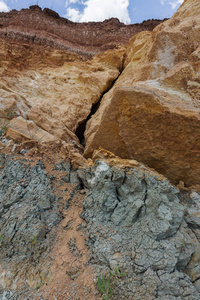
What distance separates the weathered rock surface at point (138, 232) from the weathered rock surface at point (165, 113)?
0.42 metres

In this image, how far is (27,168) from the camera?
3283mm

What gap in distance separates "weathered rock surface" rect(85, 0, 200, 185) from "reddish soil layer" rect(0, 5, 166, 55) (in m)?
5.84

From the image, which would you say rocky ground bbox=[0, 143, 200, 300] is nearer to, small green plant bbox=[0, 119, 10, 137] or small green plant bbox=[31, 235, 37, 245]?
small green plant bbox=[31, 235, 37, 245]

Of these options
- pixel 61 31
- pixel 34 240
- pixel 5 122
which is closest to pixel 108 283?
pixel 34 240

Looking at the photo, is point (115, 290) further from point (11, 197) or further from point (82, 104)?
point (82, 104)

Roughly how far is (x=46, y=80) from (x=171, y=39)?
12.8ft

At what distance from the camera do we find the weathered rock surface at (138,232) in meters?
2.10

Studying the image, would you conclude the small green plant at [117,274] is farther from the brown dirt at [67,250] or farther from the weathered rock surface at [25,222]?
the weathered rock surface at [25,222]

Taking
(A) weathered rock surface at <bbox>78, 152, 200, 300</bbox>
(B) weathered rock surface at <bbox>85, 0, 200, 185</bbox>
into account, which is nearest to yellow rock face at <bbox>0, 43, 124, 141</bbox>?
(B) weathered rock surface at <bbox>85, 0, 200, 185</bbox>

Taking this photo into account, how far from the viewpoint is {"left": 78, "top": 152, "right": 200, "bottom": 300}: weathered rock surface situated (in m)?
2.10

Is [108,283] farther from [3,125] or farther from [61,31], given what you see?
[61,31]

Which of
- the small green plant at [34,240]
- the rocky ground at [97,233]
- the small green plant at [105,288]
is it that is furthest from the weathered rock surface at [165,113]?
the small green plant at [34,240]

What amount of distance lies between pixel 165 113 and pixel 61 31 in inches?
350

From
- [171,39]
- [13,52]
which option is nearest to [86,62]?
[13,52]
